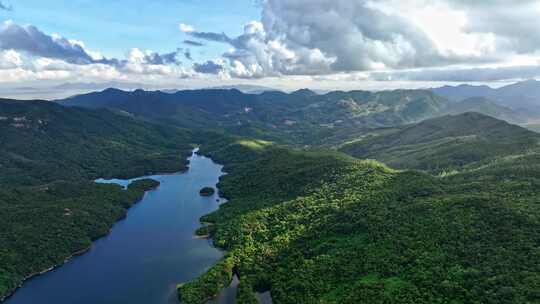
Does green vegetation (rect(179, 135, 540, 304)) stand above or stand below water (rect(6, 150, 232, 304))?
above

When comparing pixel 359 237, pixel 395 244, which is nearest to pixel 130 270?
pixel 359 237

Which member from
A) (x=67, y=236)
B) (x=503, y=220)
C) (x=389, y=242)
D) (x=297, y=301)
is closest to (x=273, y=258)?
(x=297, y=301)

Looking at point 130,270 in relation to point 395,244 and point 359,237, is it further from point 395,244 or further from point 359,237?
point 395,244

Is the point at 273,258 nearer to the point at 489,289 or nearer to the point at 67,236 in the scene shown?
the point at 489,289

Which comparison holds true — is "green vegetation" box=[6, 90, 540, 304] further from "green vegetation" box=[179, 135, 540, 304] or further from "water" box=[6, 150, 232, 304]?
"water" box=[6, 150, 232, 304]

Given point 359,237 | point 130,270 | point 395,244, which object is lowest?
point 130,270

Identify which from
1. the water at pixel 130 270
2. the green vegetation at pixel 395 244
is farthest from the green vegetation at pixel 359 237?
the water at pixel 130 270

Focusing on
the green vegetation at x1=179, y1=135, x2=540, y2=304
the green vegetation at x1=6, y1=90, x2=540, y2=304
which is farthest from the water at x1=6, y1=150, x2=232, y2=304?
the green vegetation at x1=179, y1=135, x2=540, y2=304

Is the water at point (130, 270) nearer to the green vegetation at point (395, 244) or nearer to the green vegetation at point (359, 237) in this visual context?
the green vegetation at point (359, 237)
